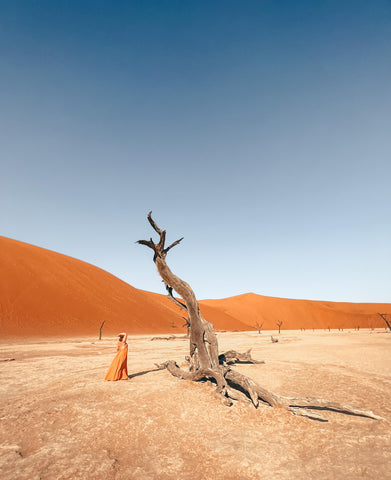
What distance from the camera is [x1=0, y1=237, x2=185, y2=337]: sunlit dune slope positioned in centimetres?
3300

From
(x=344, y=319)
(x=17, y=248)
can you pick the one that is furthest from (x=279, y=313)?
(x=17, y=248)

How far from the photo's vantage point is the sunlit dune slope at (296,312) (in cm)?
8225

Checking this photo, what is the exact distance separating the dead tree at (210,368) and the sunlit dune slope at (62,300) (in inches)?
1106

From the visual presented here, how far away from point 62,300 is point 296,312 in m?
77.1

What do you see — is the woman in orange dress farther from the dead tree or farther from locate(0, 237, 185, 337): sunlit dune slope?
locate(0, 237, 185, 337): sunlit dune slope

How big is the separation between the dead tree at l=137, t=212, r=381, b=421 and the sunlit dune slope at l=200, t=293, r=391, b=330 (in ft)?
236

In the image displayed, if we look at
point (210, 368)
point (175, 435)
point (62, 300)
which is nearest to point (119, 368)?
point (210, 368)

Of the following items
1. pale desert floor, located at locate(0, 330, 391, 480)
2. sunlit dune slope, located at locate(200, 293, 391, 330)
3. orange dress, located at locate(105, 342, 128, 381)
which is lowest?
pale desert floor, located at locate(0, 330, 391, 480)

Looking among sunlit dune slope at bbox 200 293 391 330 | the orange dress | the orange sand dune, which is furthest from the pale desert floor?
sunlit dune slope at bbox 200 293 391 330

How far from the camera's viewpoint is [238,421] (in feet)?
18.9

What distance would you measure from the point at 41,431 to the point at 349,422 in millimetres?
6359

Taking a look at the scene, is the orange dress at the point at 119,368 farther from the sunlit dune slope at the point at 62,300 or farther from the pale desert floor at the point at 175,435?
the sunlit dune slope at the point at 62,300

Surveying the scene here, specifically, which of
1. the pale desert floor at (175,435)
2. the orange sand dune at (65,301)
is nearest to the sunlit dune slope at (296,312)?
the orange sand dune at (65,301)

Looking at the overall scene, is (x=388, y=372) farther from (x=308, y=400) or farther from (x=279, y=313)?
(x=279, y=313)
